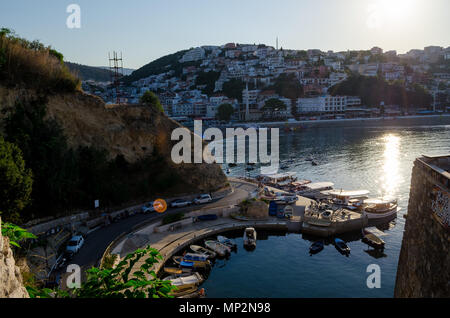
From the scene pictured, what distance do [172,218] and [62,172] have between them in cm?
571

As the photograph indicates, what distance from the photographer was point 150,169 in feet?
66.5

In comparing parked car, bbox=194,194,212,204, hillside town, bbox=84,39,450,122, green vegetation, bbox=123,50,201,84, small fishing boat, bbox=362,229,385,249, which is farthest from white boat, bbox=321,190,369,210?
green vegetation, bbox=123,50,201,84

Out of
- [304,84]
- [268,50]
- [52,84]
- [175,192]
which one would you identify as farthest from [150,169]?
[268,50]

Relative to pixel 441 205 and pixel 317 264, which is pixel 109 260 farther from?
pixel 441 205

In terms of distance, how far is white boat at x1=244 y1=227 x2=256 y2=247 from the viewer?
1653 centimetres

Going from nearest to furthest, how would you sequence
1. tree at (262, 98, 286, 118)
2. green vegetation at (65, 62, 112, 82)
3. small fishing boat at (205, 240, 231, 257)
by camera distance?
small fishing boat at (205, 240, 231, 257), tree at (262, 98, 286, 118), green vegetation at (65, 62, 112, 82)

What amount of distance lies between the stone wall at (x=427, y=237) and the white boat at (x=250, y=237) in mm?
8152

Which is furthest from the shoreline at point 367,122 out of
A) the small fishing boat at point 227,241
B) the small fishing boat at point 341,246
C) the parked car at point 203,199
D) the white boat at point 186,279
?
the white boat at point 186,279

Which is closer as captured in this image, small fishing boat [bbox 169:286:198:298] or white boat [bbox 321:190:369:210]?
small fishing boat [bbox 169:286:198:298]

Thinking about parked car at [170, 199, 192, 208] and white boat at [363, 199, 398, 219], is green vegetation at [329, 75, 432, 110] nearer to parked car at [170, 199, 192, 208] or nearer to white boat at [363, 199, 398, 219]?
white boat at [363, 199, 398, 219]

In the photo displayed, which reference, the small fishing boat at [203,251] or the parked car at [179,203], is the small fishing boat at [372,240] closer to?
the small fishing boat at [203,251]

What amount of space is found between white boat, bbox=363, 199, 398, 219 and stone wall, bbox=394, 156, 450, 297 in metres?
11.4

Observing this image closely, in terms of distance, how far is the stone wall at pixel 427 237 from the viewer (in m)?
6.38
